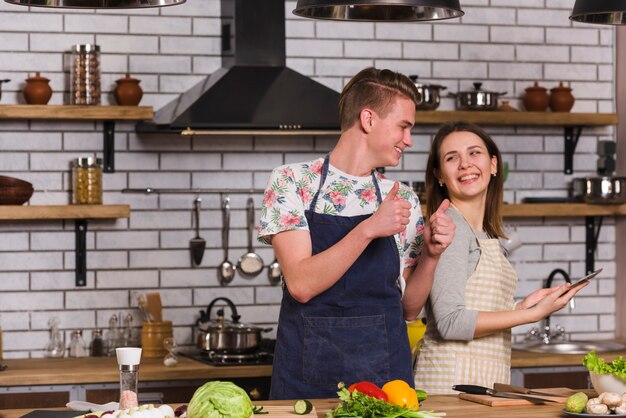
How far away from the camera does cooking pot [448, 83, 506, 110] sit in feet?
18.3

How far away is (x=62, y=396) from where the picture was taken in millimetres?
4707

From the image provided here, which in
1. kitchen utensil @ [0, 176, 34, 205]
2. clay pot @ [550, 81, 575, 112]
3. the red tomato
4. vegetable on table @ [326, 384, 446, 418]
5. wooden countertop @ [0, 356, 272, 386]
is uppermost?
clay pot @ [550, 81, 575, 112]

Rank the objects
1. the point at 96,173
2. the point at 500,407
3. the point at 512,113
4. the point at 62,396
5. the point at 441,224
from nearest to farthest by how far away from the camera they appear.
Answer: the point at 500,407 → the point at 441,224 → the point at 62,396 → the point at 96,173 → the point at 512,113

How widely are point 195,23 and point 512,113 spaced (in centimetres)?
173

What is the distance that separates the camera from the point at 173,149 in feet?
17.7

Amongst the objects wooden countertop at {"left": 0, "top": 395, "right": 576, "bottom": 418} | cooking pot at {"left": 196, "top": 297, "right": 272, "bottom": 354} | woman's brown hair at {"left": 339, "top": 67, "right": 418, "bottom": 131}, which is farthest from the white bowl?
cooking pot at {"left": 196, "top": 297, "right": 272, "bottom": 354}

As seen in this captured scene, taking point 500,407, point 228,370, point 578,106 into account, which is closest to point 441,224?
point 500,407

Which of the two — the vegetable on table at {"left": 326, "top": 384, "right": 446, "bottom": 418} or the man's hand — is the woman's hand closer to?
the man's hand

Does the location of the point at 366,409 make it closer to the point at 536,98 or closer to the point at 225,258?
the point at 225,258

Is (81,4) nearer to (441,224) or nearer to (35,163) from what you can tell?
(441,224)

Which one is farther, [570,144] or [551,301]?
[570,144]

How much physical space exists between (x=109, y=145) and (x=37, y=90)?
451 millimetres

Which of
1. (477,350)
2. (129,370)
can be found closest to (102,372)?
(477,350)

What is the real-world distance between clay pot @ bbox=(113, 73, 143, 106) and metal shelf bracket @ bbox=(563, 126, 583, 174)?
2.41 metres
